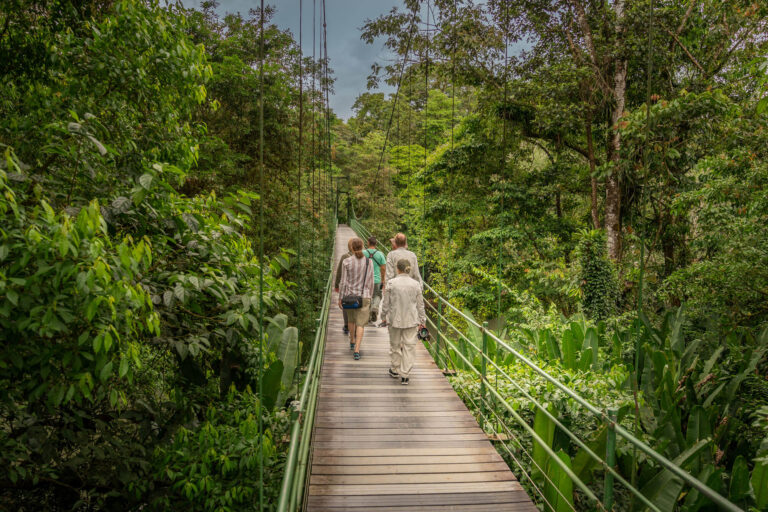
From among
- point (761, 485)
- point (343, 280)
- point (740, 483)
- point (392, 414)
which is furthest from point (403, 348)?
point (761, 485)

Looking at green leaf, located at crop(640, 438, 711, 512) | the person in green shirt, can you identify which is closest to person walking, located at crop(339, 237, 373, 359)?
the person in green shirt

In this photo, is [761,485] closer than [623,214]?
Yes

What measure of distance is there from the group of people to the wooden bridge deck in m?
0.40

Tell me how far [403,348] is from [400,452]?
3.91 ft

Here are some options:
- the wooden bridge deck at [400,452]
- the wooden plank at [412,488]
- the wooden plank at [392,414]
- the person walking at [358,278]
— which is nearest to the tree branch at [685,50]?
the person walking at [358,278]

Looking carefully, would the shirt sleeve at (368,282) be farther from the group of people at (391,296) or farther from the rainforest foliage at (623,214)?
the rainforest foliage at (623,214)

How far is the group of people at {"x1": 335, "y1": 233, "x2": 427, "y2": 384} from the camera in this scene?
3.91 metres

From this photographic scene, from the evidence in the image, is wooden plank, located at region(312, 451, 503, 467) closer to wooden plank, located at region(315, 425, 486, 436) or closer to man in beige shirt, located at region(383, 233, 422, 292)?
wooden plank, located at region(315, 425, 486, 436)

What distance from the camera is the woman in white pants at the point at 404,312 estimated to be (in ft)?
12.8

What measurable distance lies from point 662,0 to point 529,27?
2505 millimetres

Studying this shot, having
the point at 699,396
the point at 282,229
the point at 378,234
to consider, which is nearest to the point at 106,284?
the point at 699,396

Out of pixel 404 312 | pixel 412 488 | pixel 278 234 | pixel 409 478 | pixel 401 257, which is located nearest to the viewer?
pixel 412 488

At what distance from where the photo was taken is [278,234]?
37.7ft

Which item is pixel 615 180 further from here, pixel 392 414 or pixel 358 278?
pixel 392 414
